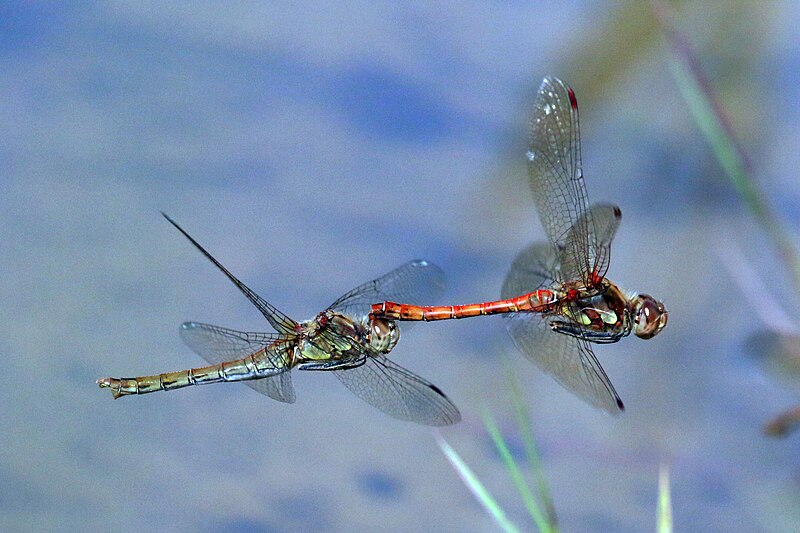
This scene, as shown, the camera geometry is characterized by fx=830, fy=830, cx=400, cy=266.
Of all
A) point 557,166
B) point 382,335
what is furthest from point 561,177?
point 382,335

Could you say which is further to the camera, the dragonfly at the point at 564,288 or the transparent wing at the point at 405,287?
the transparent wing at the point at 405,287

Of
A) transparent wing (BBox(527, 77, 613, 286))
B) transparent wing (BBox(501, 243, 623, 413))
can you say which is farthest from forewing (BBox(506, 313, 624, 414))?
transparent wing (BBox(527, 77, 613, 286))

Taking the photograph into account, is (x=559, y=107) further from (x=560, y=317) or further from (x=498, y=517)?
(x=498, y=517)

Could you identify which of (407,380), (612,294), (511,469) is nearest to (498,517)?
(511,469)

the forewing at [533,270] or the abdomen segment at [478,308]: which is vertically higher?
the forewing at [533,270]

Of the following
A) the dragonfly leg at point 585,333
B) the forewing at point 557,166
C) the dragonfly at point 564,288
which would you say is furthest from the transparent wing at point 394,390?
the forewing at point 557,166

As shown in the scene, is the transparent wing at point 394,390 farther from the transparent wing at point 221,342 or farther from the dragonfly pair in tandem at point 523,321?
the transparent wing at point 221,342
